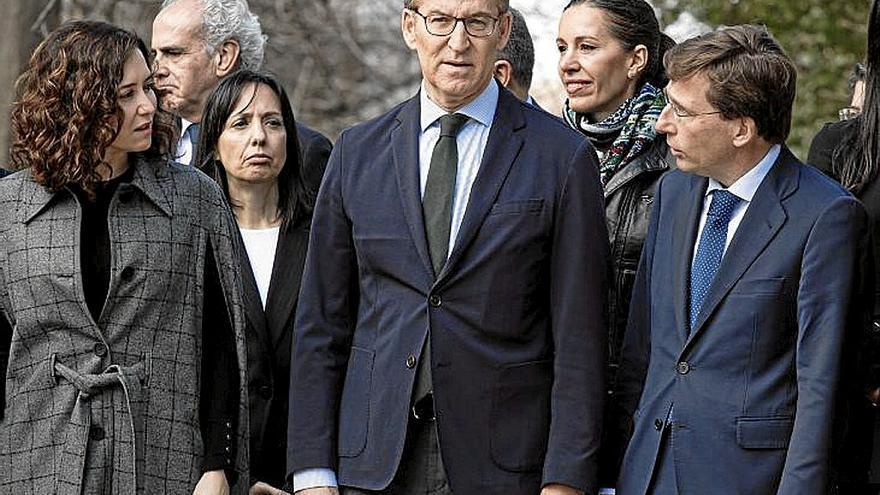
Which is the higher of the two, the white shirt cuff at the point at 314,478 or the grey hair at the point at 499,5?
the grey hair at the point at 499,5

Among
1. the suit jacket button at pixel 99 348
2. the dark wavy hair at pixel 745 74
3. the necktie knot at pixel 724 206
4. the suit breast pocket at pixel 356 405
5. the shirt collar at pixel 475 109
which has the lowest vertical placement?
the suit breast pocket at pixel 356 405

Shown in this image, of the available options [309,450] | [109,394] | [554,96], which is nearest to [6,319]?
[109,394]

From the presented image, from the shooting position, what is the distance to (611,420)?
5.10 meters

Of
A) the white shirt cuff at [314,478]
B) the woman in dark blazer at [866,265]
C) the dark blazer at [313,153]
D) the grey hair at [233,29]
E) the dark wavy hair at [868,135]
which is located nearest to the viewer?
the woman in dark blazer at [866,265]

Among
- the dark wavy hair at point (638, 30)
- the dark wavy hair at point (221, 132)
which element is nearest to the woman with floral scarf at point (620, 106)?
the dark wavy hair at point (638, 30)

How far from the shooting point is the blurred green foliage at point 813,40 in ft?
42.3

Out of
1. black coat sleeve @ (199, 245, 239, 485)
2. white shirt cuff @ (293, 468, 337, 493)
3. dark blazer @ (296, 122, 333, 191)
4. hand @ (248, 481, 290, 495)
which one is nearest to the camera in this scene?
white shirt cuff @ (293, 468, 337, 493)

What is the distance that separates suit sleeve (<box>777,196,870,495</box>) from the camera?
458 cm

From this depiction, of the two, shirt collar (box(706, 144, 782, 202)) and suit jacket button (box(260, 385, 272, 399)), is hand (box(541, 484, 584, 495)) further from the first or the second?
suit jacket button (box(260, 385, 272, 399))

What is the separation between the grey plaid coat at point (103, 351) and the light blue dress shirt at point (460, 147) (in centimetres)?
35

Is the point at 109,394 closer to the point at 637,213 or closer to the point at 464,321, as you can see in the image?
the point at 464,321

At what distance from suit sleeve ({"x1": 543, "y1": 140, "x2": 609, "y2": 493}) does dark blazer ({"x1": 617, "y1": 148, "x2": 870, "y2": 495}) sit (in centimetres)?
19

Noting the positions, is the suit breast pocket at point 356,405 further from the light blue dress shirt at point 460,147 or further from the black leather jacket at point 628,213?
the black leather jacket at point 628,213

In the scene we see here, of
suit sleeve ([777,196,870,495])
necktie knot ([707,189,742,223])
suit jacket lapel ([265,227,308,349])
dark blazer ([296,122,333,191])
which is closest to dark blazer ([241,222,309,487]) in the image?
suit jacket lapel ([265,227,308,349])
